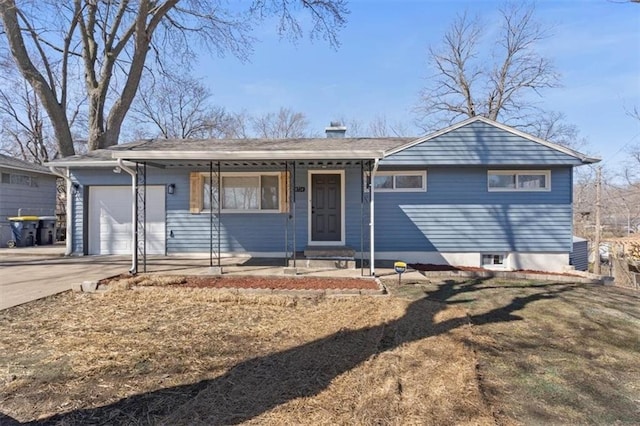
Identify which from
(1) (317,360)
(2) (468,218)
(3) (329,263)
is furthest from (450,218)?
(1) (317,360)

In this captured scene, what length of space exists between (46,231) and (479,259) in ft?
50.0

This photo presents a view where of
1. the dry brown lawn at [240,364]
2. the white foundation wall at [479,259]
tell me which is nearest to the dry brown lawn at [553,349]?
the dry brown lawn at [240,364]

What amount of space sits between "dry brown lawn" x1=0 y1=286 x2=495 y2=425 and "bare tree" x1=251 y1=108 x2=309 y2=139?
93.8ft

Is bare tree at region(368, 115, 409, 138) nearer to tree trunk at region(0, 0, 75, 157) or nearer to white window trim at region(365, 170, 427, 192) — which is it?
white window trim at region(365, 170, 427, 192)

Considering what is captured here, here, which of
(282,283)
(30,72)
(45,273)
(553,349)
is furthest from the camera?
(30,72)

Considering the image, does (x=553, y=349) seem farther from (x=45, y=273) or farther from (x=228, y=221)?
(x=45, y=273)

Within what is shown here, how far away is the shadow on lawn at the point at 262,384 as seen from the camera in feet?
8.18

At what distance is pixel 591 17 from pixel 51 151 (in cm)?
3415

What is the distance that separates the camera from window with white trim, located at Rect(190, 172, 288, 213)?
965cm

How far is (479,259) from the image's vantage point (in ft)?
31.3

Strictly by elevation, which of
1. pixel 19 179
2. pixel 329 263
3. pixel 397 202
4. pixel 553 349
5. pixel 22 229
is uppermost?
pixel 19 179

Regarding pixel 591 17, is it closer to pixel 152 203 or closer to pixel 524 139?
pixel 524 139

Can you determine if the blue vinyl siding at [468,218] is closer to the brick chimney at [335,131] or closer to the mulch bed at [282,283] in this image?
the mulch bed at [282,283]

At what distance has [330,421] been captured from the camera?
7.93 feet
